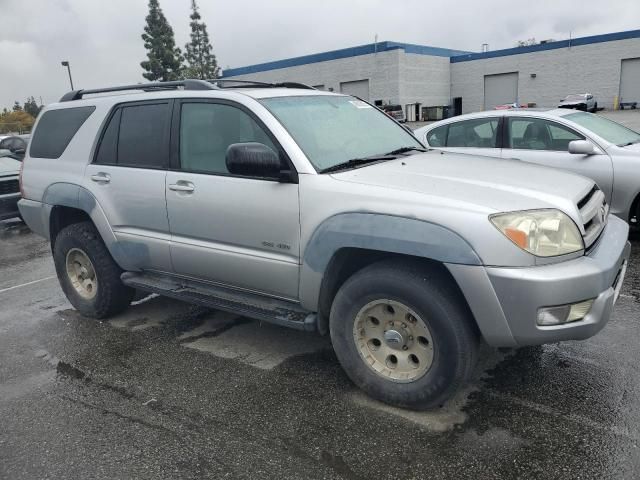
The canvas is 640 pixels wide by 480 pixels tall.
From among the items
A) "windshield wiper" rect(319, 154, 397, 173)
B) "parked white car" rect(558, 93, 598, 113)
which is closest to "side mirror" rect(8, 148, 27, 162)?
"windshield wiper" rect(319, 154, 397, 173)

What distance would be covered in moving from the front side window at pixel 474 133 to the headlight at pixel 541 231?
432cm

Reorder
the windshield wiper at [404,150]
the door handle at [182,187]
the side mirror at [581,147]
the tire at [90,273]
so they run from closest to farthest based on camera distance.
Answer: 1. the door handle at [182,187]
2. the windshield wiper at [404,150]
3. the tire at [90,273]
4. the side mirror at [581,147]

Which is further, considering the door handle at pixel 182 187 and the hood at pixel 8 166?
the hood at pixel 8 166

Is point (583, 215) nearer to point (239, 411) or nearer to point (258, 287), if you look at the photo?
point (258, 287)

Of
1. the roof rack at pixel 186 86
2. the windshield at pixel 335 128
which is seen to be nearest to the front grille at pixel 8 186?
the roof rack at pixel 186 86

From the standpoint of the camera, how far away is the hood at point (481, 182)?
9.52ft

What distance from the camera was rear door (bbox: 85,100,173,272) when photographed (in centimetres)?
410

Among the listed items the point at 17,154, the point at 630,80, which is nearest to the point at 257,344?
the point at 17,154

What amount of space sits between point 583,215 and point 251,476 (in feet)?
7.25

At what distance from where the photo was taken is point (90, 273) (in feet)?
16.0

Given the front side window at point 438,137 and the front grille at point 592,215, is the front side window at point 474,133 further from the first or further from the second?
the front grille at point 592,215

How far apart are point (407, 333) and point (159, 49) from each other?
62.3 metres

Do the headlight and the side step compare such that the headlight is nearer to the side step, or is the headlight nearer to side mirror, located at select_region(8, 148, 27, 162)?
the side step

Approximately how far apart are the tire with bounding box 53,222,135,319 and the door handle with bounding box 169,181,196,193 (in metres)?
1.18
